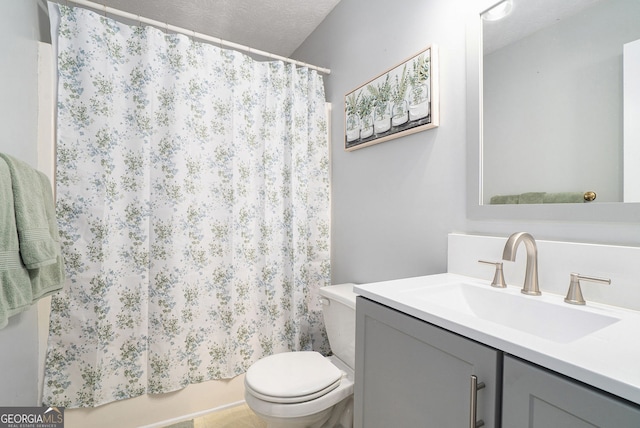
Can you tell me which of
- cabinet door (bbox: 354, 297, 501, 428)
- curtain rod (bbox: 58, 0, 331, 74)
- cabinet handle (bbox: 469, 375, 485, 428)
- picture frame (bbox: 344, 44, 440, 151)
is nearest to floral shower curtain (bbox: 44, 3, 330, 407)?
curtain rod (bbox: 58, 0, 331, 74)

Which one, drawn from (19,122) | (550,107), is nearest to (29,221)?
(19,122)

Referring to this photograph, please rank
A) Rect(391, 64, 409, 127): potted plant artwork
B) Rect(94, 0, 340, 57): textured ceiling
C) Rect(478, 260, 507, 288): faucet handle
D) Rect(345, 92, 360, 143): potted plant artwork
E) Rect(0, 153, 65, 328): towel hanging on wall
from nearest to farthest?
Rect(0, 153, 65, 328): towel hanging on wall → Rect(478, 260, 507, 288): faucet handle → Rect(391, 64, 409, 127): potted plant artwork → Rect(345, 92, 360, 143): potted plant artwork → Rect(94, 0, 340, 57): textured ceiling

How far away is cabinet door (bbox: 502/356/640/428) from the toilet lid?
0.83m

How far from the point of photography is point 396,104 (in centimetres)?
145

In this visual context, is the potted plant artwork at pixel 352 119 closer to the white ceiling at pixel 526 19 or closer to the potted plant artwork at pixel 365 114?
the potted plant artwork at pixel 365 114

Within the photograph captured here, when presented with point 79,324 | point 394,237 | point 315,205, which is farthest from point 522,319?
point 79,324

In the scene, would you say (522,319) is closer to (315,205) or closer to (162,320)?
(315,205)

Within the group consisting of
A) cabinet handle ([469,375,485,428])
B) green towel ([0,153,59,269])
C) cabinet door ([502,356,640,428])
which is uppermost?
green towel ([0,153,59,269])

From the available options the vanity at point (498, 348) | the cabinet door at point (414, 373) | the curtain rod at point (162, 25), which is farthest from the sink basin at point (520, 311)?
the curtain rod at point (162, 25)

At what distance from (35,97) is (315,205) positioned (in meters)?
1.51

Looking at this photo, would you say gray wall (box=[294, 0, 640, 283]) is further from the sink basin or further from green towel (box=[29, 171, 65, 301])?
green towel (box=[29, 171, 65, 301])

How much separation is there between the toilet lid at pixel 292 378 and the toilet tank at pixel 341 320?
97 millimetres

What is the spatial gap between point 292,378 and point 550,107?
4.61ft

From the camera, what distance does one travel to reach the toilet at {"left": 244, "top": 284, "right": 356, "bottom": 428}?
117 centimetres
